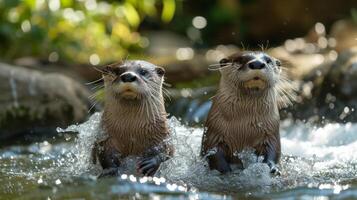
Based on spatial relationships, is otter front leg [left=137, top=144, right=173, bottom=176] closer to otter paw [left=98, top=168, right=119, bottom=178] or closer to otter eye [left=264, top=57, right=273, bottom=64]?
otter paw [left=98, top=168, right=119, bottom=178]

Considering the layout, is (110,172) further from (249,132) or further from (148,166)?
(249,132)

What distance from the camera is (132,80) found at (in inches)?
160

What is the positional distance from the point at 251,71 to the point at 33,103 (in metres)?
2.35

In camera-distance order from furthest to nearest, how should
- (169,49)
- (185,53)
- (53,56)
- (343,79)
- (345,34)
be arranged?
(169,49), (185,53), (345,34), (53,56), (343,79)

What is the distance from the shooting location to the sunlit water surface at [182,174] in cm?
370

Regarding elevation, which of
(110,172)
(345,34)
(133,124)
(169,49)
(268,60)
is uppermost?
(345,34)

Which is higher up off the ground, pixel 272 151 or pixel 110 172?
pixel 272 151

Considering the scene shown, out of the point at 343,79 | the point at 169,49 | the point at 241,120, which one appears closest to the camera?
the point at 241,120

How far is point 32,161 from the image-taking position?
5.05 metres

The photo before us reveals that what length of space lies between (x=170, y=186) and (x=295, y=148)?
1687 mm

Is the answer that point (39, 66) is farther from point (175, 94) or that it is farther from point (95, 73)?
point (175, 94)

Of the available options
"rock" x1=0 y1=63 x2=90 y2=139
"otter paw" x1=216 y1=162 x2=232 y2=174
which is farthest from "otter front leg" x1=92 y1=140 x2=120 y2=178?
"rock" x1=0 y1=63 x2=90 y2=139

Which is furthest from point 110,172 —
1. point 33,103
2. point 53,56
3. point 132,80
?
point 53,56

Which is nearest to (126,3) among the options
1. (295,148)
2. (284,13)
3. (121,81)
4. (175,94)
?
(175,94)
